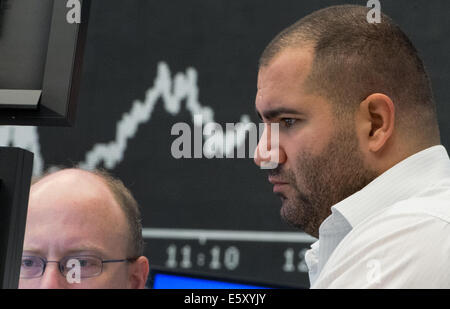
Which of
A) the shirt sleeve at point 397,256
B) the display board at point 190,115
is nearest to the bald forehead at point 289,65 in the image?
the shirt sleeve at point 397,256

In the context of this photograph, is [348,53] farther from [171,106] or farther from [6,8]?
[171,106]

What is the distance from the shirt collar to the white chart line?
6.03ft

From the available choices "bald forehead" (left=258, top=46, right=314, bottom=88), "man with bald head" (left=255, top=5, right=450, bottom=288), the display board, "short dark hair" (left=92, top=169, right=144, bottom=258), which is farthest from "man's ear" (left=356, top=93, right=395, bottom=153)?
the display board

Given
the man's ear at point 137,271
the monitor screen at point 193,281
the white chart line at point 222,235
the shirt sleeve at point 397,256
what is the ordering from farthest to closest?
the white chart line at point 222,235 → the monitor screen at point 193,281 → the man's ear at point 137,271 → the shirt sleeve at point 397,256

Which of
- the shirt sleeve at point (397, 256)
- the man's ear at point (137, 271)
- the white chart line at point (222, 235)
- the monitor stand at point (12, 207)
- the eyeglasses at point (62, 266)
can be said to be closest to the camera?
the monitor stand at point (12, 207)

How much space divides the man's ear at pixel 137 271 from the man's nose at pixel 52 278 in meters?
0.16

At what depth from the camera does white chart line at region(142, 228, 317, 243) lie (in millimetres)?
2906

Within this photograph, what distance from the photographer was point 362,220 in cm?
103

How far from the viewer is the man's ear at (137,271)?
4.28 ft

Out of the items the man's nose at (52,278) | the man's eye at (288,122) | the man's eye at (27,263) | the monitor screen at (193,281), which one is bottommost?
the monitor screen at (193,281)

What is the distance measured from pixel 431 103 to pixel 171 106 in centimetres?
198

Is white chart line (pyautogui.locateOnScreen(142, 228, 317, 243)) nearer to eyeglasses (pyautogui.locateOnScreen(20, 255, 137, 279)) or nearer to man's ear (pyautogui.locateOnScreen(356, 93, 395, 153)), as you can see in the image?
eyeglasses (pyautogui.locateOnScreen(20, 255, 137, 279))

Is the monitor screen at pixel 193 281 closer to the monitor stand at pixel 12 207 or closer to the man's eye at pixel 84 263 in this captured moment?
the man's eye at pixel 84 263

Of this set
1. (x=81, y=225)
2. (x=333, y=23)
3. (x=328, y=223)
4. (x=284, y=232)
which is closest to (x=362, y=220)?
(x=328, y=223)
